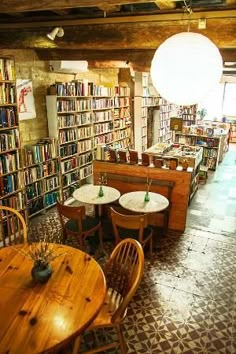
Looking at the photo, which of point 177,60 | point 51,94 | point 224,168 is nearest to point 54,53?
point 51,94

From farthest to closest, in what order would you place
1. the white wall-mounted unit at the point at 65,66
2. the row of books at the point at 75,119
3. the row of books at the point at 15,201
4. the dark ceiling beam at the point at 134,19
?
the row of books at the point at 75,119, the white wall-mounted unit at the point at 65,66, the row of books at the point at 15,201, the dark ceiling beam at the point at 134,19

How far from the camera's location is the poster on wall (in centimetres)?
417

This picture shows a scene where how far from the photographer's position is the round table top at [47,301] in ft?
4.71

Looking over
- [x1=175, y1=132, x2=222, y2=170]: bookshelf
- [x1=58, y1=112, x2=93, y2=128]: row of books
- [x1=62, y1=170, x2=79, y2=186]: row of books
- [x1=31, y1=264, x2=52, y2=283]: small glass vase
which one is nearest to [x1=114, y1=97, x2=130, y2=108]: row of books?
[x1=58, y1=112, x2=93, y2=128]: row of books

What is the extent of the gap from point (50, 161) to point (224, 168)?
519 cm

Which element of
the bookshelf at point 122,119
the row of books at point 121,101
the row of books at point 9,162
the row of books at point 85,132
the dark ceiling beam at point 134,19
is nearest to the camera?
the dark ceiling beam at point 134,19

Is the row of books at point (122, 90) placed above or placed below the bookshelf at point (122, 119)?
above

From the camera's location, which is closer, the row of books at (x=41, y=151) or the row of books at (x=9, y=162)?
the row of books at (x=9, y=162)

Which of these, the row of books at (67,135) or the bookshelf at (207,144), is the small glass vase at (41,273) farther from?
the bookshelf at (207,144)

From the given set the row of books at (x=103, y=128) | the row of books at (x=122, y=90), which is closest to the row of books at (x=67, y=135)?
the row of books at (x=103, y=128)

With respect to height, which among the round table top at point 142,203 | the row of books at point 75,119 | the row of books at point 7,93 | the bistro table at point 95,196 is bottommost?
the round table top at point 142,203

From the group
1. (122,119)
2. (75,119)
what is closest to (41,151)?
(75,119)

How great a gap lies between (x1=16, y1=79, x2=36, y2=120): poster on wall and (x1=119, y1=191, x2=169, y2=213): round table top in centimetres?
206

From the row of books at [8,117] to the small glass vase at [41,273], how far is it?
2225 millimetres
